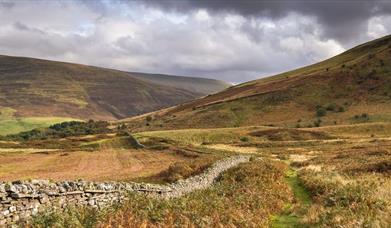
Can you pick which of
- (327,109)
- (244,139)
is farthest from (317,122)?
(244,139)

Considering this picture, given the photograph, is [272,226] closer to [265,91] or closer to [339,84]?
[339,84]

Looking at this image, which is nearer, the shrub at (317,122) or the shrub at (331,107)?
the shrub at (317,122)

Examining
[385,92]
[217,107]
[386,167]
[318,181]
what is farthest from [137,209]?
[217,107]

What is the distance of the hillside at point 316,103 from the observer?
134750 millimetres

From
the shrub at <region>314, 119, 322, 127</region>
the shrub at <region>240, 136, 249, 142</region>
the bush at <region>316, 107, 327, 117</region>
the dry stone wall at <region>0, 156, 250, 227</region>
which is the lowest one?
the shrub at <region>240, 136, 249, 142</region>

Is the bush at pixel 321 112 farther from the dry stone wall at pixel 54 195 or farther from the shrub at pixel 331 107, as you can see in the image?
the dry stone wall at pixel 54 195

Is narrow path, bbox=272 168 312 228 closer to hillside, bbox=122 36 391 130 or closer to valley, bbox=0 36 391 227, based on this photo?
valley, bbox=0 36 391 227

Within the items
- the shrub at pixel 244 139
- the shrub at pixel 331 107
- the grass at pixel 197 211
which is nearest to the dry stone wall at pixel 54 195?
the grass at pixel 197 211

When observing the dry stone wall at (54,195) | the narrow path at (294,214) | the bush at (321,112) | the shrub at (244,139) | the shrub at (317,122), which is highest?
the dry stone wall at (54,195)

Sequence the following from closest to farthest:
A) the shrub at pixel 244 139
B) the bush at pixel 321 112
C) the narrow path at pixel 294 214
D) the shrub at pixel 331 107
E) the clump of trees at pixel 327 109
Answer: the narrow path at pixel 294 214 → the shrub at pixel 244 139 → the bush at pixel 321 112 → the clump of trees at pixel 327 109 → the shrub at pixel 331 107

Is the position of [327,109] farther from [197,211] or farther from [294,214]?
[197,211]

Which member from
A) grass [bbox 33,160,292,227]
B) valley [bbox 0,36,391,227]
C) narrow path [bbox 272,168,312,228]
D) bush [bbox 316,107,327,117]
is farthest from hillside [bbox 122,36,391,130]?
grass [bbox 33,160,292,227]

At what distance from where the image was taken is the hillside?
5305 inches

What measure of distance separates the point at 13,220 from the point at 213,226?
6720 mm
